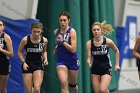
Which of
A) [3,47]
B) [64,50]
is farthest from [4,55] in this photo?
[64,50]

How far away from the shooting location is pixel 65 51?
25.3ft

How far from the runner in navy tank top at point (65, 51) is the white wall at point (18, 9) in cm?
Result: 245

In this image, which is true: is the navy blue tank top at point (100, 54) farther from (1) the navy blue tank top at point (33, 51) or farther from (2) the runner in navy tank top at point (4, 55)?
(2) the runner in navy tank top at point (4, 55)

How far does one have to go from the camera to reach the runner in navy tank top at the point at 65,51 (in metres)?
7.48

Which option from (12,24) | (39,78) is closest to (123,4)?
(12,24)

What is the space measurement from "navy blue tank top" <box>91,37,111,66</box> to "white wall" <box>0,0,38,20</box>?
3.08 meters

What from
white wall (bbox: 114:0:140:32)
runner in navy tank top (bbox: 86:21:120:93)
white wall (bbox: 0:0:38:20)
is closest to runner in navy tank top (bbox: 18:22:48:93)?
runner in navy tank top (bbox: 86:21:120:93)

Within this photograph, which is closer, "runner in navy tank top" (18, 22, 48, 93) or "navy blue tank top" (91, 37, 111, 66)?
"runner in navy tank top" (18, 22, 48, 93)

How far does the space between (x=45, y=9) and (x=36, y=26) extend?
14.7 feet

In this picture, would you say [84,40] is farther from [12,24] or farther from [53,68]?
[12,24]

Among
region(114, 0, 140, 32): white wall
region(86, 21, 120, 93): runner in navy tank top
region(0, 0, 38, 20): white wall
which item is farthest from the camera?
region(114, 0, 140, 32): white wall

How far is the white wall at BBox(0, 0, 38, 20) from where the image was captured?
380 inches

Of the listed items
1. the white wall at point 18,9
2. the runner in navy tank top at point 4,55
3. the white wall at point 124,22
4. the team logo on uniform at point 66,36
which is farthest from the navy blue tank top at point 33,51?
the white wall at point 124,22

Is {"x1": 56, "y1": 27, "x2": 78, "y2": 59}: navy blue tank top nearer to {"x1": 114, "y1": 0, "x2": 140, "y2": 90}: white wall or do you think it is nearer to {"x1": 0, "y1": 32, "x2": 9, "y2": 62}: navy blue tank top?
{"x1": 0, "y1": 32, "x2": 9, "y2": 62}: navy blue tank top
